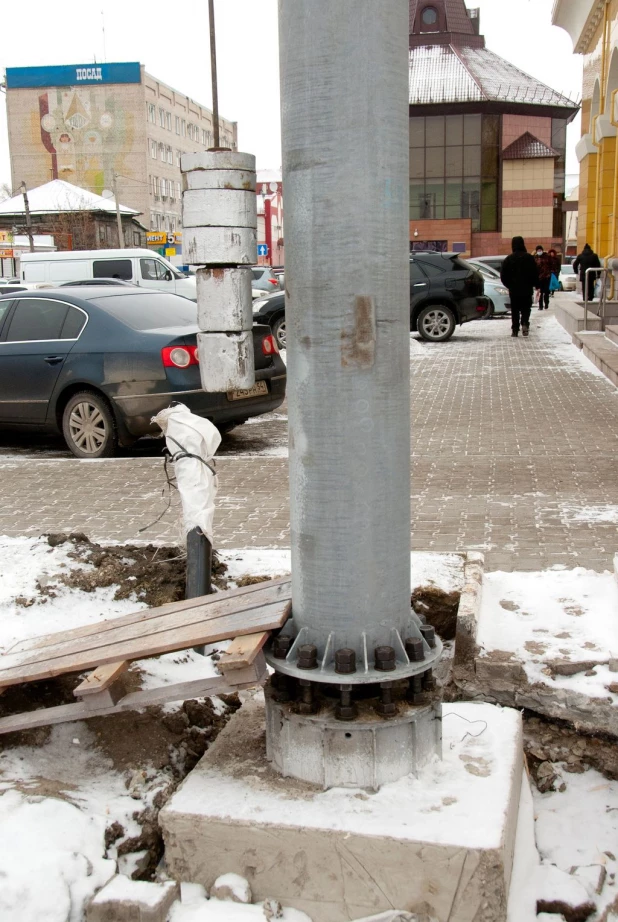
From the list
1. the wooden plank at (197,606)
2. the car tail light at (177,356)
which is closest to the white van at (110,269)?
the car tail light at (177,356)

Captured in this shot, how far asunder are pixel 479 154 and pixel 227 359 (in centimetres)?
6001

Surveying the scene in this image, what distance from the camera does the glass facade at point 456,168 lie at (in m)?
58.7

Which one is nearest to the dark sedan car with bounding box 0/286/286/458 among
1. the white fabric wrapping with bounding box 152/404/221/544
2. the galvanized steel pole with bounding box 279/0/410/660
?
the white fabric wrapping with bounding box 152/404/221/544

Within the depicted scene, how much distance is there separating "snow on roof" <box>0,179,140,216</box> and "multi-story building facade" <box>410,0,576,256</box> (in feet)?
59.6

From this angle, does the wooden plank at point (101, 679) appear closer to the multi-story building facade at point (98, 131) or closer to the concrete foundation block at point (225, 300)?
the concrete foundation block at point (225, 300)

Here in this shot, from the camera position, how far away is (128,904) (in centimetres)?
278

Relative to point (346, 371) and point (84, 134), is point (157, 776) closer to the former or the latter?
point (346, 371)

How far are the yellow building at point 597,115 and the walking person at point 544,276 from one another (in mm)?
1432

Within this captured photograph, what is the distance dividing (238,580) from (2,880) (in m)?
2.37

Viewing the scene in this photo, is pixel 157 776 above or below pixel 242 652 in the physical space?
below

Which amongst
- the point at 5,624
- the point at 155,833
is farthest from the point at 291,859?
the point at 5,624

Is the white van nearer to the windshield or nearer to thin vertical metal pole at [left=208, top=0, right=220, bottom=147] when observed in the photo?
the windshield

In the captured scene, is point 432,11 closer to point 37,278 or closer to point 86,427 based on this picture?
point 37,278

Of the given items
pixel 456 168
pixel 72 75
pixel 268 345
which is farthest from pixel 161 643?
pixel 72 75
